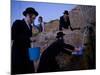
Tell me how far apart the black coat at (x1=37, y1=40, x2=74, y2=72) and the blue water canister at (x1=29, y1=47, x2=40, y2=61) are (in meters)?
0.04

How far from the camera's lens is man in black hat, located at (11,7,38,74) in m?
1.34

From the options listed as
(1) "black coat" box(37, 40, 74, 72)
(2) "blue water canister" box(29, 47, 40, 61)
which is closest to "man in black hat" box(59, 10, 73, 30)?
(1) "black coat" box(37, 40, 74, 72)

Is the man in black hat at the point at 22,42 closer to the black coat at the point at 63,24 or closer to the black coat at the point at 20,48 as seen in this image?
the black coat at the point at 20,48

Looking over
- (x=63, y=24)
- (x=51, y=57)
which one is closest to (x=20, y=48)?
(x=51, y=57)

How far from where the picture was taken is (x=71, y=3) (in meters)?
1.47

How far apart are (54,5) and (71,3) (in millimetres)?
150

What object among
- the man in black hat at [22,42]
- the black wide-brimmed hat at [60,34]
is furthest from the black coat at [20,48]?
the black wide-brimmed hat at [60,34]

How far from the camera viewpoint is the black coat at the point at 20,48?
4.40 feet

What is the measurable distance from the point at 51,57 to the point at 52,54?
26 mm

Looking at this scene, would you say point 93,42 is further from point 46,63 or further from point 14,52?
point 14,52

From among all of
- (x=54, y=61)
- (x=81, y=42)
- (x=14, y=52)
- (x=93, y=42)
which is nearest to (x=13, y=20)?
(x=14, y=52)

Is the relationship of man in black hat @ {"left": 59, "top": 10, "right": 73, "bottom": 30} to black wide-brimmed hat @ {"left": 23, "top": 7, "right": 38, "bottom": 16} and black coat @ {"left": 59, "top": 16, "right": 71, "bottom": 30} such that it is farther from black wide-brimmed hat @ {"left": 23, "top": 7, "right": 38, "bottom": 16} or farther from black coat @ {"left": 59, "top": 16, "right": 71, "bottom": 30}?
black wide-brimmed hat @ {"left": 23, "top": 7, "right": 38, "bottom": 16}

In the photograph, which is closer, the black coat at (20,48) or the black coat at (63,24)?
the black coat at (20,48)

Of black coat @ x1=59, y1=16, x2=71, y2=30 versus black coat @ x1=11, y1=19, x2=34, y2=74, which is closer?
black coat @ x1=11, y1=19, x2=34, y2=74
